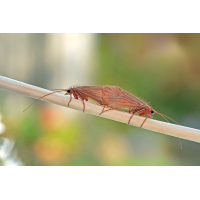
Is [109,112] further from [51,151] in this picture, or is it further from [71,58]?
[71,58]

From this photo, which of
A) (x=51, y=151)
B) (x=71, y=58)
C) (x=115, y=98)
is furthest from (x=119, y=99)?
(x=71, y=58)

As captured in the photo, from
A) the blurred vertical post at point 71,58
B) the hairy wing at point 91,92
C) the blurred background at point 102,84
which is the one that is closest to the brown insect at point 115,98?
the hairy wing at point 91,92

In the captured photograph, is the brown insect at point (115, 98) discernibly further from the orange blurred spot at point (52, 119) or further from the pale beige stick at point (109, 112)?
the orange blurred spot at point (52, 119)

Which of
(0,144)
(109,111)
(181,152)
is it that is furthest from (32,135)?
(181,152)

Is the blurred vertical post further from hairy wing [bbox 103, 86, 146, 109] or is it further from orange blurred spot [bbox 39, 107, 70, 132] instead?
hairy wing [bbox 103, 86, 146, 109]

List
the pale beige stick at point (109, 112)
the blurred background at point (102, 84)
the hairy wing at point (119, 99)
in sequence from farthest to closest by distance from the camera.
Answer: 1. the blurred background at point (102, 84)
2. the hairy wing at point (119, 99)
3. the pale beige stick at point (109, 112)

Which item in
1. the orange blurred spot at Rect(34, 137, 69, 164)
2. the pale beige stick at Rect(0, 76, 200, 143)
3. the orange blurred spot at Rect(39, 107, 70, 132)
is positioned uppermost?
the pale beige stick at Rect(0, 76, 200, 143)

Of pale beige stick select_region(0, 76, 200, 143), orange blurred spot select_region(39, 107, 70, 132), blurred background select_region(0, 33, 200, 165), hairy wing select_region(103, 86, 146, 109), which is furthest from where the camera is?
orange blurred spot select_region(39, 107, 70, 132)

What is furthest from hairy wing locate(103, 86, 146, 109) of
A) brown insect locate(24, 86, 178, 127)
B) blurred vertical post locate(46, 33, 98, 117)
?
blurred vertical post locate(46, 33, 98, 117)
